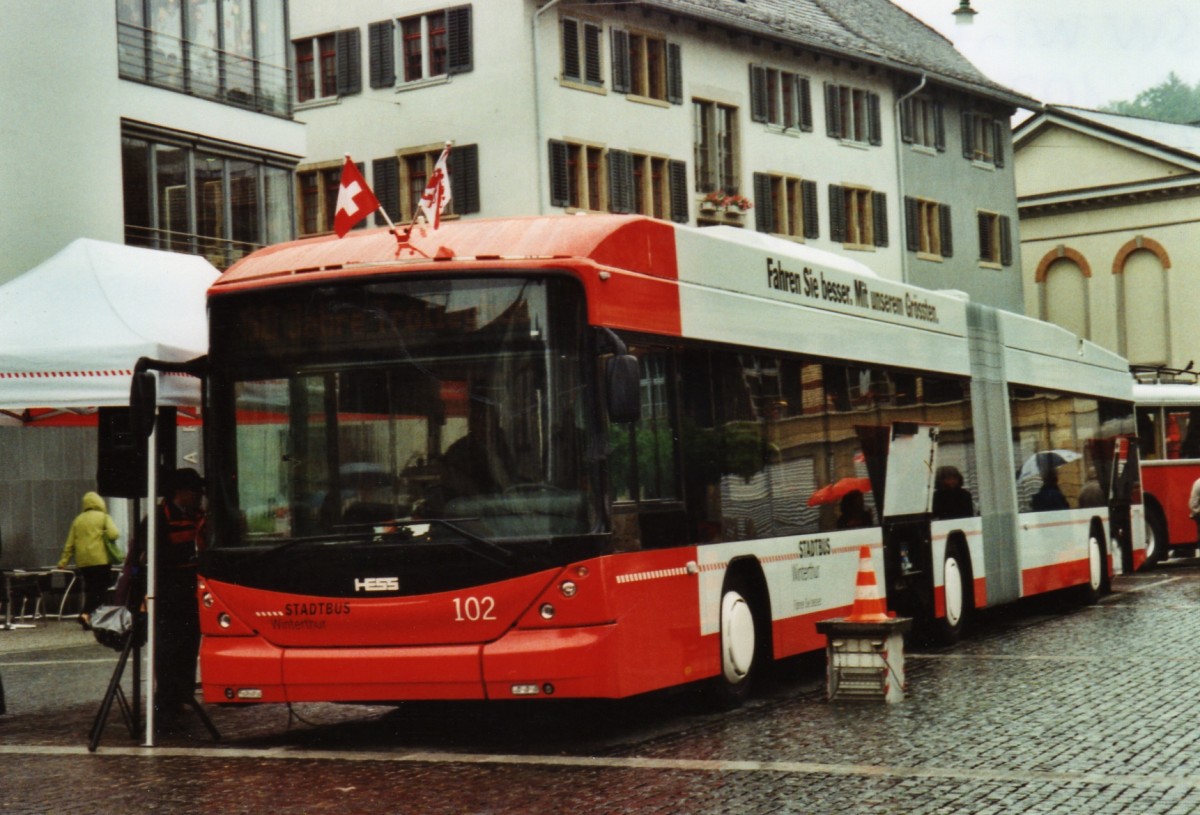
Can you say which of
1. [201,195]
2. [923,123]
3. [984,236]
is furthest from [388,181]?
[984,236]

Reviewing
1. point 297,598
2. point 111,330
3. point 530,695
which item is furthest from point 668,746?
point 111,330

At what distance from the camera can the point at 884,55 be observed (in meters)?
51.6

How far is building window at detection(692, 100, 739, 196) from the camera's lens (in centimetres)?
4584

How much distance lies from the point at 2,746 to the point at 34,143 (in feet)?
60.1

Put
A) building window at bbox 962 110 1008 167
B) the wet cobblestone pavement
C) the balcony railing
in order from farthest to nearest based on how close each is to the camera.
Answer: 1. building window at bbox 962 110 1008 167
2. the balcony railing
3. the wet cobblestone pavement

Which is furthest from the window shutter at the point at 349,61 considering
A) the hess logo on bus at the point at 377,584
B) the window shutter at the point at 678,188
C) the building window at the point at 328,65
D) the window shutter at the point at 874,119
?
the hess logo on bus at the point at 377,584

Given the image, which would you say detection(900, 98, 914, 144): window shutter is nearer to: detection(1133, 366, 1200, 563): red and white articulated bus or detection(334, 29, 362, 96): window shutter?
detection(334, 29, 362, 96): window shutter

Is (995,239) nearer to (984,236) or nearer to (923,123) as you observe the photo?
(984,236)

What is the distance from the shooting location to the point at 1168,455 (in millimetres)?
34969

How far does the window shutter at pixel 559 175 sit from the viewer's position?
40969 millimetres

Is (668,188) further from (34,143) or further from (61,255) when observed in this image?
(61,255)

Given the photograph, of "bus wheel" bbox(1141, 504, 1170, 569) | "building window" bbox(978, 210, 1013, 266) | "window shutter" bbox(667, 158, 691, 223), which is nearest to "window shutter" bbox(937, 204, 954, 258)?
"building window" bbox(978, 210, 1013, 266)

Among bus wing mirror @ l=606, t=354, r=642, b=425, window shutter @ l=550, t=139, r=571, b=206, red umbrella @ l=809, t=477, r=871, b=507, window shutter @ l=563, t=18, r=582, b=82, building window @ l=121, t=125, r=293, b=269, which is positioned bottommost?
red umbrella @ l=809, t=477, r=871, b=507

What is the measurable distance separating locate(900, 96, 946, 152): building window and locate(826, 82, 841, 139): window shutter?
3245mm
